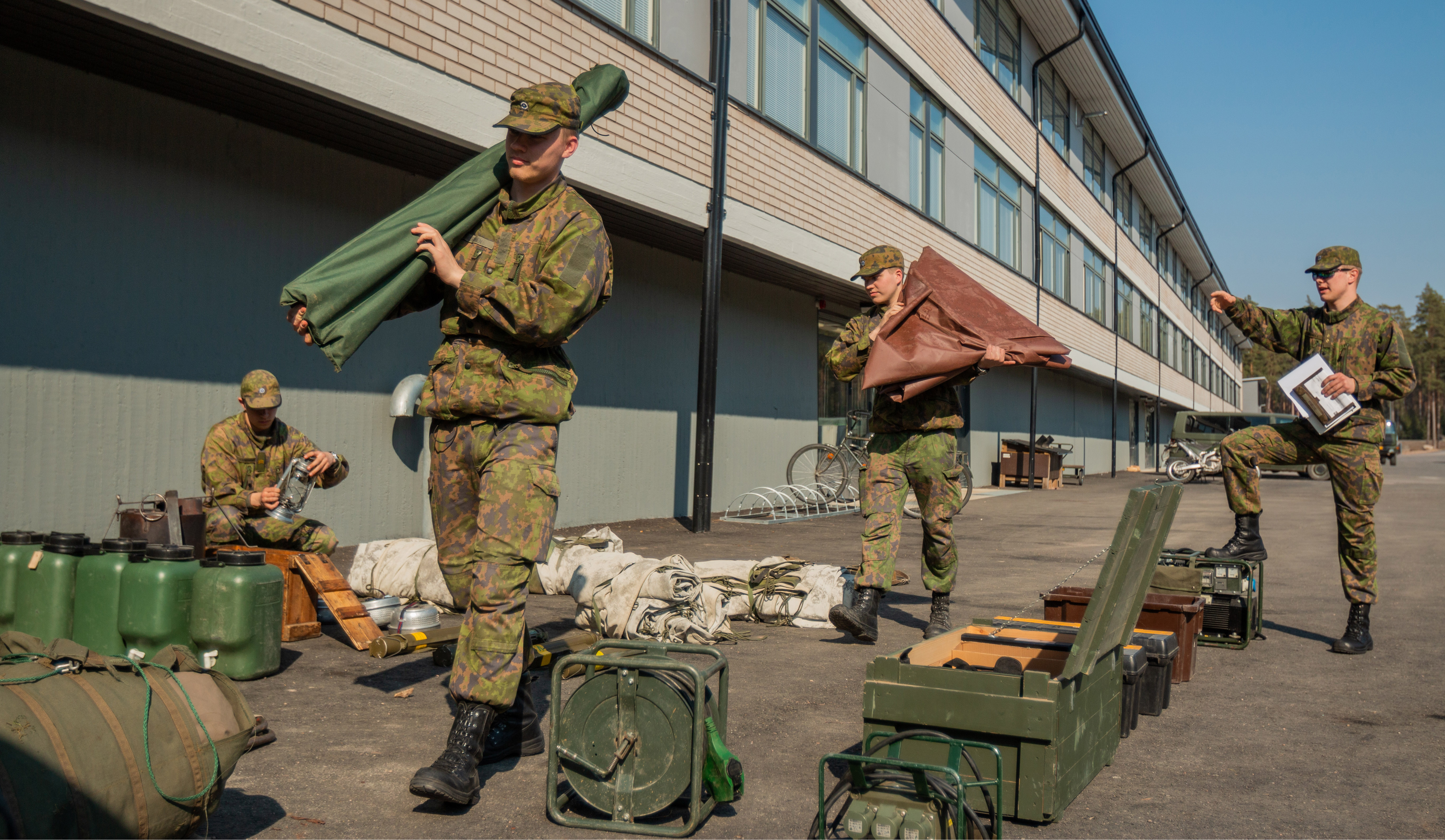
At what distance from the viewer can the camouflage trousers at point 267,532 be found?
19.2ft

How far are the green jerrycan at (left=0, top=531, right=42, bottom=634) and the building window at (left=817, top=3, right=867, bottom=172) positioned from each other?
1172cm

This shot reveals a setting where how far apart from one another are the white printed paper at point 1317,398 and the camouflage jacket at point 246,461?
18.4 ft

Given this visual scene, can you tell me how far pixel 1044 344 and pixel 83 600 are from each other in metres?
4.90

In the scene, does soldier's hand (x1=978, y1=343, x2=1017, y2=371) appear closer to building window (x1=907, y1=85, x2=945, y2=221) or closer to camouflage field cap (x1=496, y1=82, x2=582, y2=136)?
camouflage field cap (x1=496, y1=82, x2=582, y2=136)

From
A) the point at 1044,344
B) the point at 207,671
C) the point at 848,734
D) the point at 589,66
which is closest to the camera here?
the point at 207,671

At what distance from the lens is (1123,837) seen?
2979 mm

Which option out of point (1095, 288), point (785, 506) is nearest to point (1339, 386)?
point (785, 506)

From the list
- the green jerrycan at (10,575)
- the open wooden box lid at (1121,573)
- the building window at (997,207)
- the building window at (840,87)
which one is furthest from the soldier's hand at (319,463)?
the building window at (997,207)

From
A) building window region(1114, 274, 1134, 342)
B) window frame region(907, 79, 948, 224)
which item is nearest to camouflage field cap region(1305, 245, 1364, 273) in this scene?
window frame region(907, 79, 948, 224)

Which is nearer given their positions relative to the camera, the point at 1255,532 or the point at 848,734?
the point at 848,734

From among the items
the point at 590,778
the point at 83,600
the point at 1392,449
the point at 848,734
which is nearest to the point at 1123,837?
the point at 848,734

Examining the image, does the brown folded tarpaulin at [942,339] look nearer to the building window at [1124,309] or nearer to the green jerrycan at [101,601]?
the green jerrycan at [101,601]

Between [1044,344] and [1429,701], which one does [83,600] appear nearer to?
[1044,344]

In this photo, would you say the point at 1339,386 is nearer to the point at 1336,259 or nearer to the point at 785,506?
the point at 1336,259
